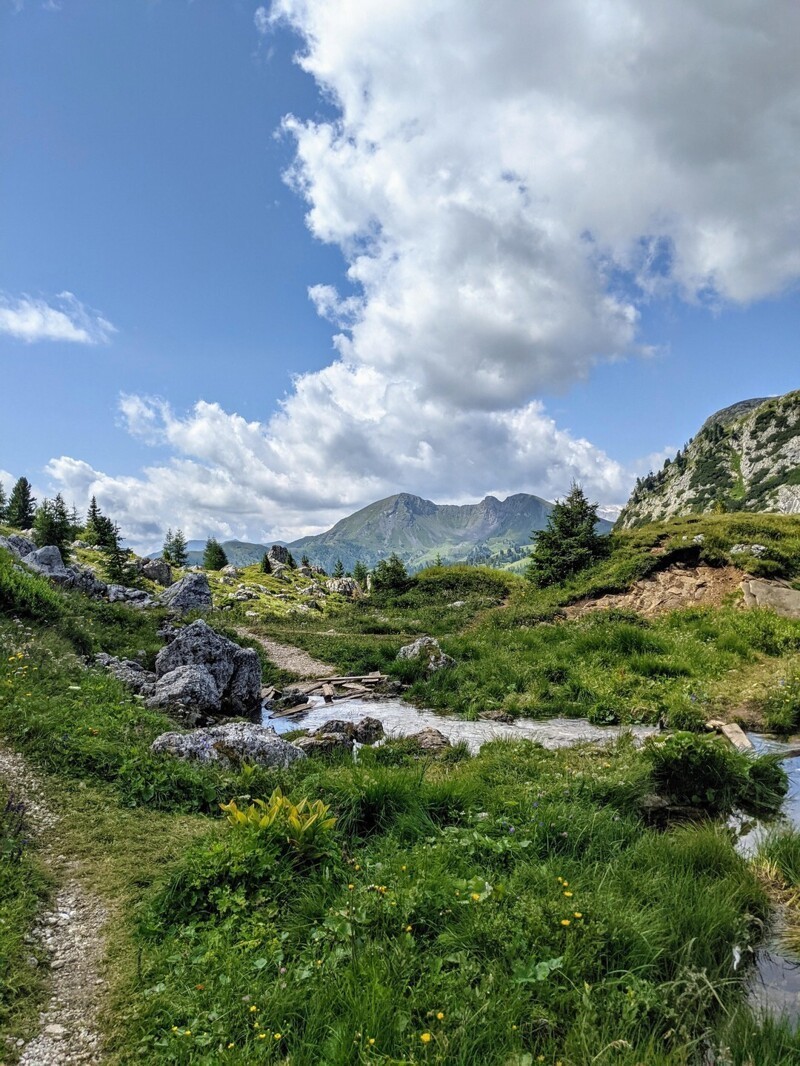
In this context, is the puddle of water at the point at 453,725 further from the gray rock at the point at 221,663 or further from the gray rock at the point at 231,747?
the gray rock at the point at 231,747

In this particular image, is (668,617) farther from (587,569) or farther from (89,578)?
(89,578)

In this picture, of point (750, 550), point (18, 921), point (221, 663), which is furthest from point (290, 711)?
point (750, 550)

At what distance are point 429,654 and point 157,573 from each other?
57.3m

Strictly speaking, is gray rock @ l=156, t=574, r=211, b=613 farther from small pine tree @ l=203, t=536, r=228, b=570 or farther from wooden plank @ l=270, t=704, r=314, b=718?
small pine tree @ l=203, t=536, r=228, b=570

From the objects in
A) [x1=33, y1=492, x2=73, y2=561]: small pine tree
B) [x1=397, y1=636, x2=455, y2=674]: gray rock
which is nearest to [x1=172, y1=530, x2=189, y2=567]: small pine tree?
[x1=33, y1=492, x2=73, y2=561]: small pine tree

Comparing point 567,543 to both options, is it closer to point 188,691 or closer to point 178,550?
point 188,691

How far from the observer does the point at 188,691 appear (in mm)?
14125

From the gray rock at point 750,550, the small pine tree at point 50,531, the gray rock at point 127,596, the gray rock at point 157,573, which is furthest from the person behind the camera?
the gray rock at point 157,573

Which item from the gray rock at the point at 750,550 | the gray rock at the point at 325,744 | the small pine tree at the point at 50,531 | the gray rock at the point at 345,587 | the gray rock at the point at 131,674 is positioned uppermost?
the small pine tree at the point at 50,531

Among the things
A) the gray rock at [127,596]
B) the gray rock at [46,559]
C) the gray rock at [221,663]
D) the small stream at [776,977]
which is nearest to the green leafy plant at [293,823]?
the small stream at [776,977]

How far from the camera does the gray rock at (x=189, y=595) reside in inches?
1448

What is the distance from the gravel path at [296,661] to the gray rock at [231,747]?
11.0 m

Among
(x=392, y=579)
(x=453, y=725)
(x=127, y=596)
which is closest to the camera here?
(x=453, y=725)

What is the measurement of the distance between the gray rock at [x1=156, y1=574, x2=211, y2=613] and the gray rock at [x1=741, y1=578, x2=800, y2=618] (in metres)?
32.8
